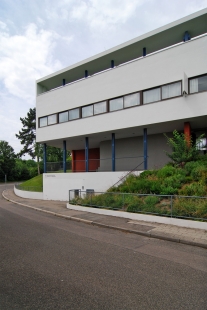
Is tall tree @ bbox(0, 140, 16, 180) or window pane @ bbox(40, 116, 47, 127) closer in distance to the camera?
window pane @ bbox(40, 116, 47, 127)

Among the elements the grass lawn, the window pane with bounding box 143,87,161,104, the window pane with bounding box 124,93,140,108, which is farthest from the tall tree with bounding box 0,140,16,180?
the window pane with bounding box 143,87,161,104

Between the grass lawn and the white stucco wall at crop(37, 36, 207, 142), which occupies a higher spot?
the white stucco wall at crop(37, 36, 207, 142)

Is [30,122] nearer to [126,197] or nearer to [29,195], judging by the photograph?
[29,195]

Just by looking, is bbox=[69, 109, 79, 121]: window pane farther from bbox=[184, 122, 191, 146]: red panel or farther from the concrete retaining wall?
the concrete retaining wall

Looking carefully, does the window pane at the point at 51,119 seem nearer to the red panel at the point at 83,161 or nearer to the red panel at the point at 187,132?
the red panel at the point at 83,161

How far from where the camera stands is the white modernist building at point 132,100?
1391cm

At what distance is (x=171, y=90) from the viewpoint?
1445cm

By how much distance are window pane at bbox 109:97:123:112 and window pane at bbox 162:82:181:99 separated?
3187 mm

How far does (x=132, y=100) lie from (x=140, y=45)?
4.04m

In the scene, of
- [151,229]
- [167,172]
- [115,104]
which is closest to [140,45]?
[115,104]

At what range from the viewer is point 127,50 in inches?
671

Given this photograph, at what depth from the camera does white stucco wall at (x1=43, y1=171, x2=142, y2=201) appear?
16.6 metres

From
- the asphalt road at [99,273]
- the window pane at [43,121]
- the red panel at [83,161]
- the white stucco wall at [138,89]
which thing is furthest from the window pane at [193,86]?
the window pane at [43,121]

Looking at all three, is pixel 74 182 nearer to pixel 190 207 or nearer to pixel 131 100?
pixel 131 100
